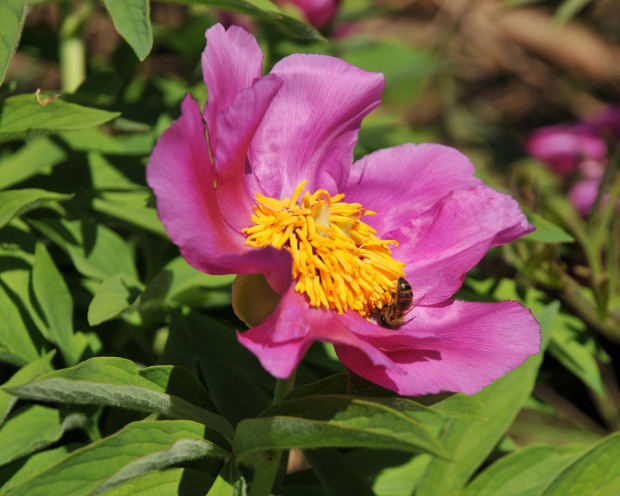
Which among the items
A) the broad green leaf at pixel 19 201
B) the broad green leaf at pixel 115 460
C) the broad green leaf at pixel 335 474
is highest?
the broad green leaf at pixel 19 201

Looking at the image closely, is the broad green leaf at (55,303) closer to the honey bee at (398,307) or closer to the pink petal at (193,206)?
the pink petal at (193,206)

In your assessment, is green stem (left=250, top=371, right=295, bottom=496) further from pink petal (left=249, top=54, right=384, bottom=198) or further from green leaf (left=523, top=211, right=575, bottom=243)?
green leaf (left=523, top=211, right=575, bottom=243)

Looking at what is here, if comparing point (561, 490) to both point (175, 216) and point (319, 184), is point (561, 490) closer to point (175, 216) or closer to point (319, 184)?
point (319, 184)

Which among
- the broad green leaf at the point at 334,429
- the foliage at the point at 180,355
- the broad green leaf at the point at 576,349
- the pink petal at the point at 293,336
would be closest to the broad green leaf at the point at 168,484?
the foliage at the point at 180,355

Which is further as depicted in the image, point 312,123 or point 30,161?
point 30,161

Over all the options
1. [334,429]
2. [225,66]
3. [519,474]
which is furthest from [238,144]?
[519,474]

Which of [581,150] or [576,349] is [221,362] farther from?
[581,150]
